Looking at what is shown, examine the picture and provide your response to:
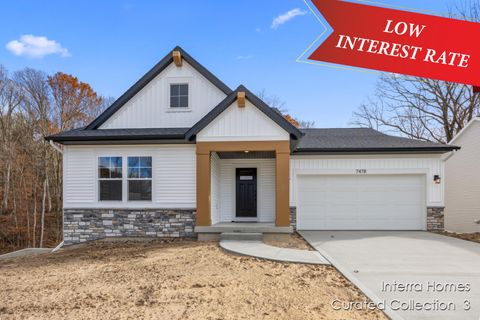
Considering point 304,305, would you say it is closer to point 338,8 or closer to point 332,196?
point 338,8

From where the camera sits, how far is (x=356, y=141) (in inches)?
435

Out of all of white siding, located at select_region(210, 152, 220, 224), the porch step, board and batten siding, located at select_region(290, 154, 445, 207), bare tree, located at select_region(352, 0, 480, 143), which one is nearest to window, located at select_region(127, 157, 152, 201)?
white siding, located at select_region(210, 152, 220, 224)

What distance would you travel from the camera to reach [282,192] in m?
8.45

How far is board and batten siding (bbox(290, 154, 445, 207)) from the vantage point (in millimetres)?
10188

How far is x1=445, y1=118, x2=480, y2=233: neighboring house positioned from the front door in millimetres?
8714

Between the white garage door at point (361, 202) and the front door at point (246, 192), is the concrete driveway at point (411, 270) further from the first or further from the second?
the front door at point (246, 192)

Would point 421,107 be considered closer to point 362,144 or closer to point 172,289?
point 362,144

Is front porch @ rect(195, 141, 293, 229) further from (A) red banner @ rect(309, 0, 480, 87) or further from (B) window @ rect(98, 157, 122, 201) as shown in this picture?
(A) red banner @ rect(309, 0, 480, 87)

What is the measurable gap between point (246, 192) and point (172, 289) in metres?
6.29

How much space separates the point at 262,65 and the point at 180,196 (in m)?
9.74

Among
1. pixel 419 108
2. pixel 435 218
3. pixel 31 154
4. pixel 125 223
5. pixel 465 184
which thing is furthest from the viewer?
pixel 419 108

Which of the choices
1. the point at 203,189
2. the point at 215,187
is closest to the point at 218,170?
the point at 215,187

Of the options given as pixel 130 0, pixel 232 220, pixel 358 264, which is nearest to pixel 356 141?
pixel 232 220

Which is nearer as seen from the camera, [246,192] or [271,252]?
[271,252]
